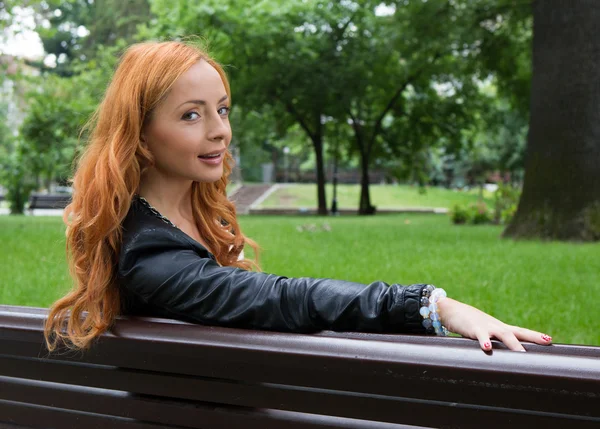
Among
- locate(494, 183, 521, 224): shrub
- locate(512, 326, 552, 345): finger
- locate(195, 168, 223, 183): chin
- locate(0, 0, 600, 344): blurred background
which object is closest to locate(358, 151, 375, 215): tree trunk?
locate(0, 0, 600, 344): blurred background

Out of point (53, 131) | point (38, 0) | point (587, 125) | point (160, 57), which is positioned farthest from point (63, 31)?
point (160, 57)

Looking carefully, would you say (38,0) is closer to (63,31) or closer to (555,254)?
(555,254)

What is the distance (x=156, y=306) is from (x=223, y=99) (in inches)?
23.2

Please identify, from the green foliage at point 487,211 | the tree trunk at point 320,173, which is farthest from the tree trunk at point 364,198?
the green foliage at point 487,211

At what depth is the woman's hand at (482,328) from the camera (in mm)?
1322

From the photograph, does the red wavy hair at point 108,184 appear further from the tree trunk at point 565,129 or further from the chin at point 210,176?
the tree trunk at point 565,129

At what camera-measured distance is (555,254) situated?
8727mm

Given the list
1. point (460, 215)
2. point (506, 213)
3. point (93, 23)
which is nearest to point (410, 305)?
point (506, 213)

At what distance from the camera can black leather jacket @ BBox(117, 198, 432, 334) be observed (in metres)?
1.52

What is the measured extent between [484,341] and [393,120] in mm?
30421

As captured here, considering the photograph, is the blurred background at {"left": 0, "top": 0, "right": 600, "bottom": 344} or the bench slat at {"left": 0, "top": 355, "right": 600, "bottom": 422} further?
the blurred background at {"left": 0, "top": 0, "right": 600, "bottom": 344}

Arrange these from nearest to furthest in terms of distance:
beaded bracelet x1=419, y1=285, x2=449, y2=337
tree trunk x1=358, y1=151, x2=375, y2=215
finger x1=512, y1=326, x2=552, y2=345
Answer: finger x1=512, y1=326, x2=552, y2=345 < beaded bracelet x1=419, y1=285, x2=449, y2=337 < tree trunk x1=358, y1=151, x2=375, y2=215

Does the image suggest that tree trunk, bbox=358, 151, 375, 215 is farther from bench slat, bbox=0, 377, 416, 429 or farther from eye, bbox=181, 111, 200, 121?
bench slat, bbox=0, 377, 416, 429

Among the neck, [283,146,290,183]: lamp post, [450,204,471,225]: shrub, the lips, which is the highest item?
the lips
